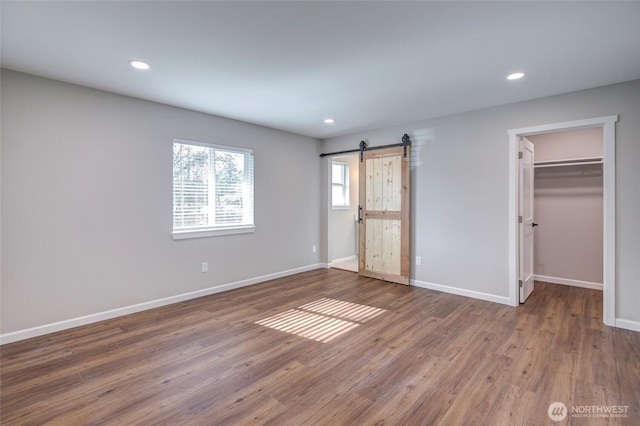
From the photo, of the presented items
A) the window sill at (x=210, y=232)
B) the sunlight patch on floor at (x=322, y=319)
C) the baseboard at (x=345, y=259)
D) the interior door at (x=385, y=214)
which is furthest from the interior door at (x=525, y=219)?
the window sill at (x=210, y=232)

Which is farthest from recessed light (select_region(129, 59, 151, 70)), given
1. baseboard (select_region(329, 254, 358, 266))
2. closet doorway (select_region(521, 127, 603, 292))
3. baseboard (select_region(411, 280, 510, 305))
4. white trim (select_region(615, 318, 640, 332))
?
white trim (select_region(615, 318, 640, 332))

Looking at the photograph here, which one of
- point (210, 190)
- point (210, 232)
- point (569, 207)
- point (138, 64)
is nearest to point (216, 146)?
point (210, 190)

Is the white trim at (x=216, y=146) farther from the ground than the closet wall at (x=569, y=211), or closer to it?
farther from the ground

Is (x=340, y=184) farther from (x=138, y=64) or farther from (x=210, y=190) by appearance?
(x=138, y=64)

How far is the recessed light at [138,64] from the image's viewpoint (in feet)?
8.61

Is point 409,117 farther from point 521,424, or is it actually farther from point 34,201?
point 34,201

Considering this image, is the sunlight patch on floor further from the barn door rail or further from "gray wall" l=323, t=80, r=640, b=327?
the barn door rail

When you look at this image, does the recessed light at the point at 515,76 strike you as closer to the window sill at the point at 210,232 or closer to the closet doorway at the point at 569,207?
the closet doorway at the point at 569,207

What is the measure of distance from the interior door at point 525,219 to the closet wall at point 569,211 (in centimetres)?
93

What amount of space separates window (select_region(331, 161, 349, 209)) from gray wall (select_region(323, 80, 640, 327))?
182cm

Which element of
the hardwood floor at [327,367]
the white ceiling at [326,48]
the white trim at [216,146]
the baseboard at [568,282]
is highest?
the white ceiling at [326,48]

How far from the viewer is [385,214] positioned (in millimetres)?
5000

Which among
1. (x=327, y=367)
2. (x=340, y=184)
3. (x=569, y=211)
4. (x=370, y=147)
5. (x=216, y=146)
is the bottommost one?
(x=327, y=367)

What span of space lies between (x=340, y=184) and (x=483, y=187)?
11.1 feet
